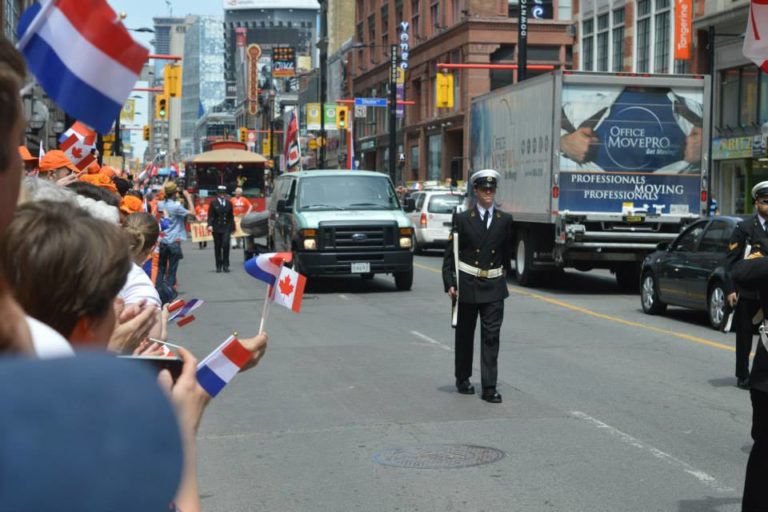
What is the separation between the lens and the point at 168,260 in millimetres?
19797

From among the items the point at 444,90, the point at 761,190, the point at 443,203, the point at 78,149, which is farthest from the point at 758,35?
the point at 444,90

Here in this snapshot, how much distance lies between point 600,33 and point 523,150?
25.1 meters

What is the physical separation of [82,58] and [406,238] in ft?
59.4

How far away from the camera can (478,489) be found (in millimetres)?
6789

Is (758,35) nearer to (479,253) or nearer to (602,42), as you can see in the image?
(479,253)

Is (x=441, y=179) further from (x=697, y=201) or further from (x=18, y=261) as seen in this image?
(x=18, y=261)

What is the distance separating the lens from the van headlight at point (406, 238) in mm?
21109

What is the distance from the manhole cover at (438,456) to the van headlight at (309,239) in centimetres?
1287

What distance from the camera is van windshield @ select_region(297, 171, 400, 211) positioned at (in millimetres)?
21625

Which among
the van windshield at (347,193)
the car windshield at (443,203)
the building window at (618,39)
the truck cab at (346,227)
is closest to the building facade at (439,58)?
the building window at (618,39)

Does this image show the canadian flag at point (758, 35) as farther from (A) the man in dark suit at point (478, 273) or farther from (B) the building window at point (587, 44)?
(B) the building window at point (587, 44)

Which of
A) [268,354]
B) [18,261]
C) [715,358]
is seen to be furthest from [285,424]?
[18,261]

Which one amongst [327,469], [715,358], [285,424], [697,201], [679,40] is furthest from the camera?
[679,40]

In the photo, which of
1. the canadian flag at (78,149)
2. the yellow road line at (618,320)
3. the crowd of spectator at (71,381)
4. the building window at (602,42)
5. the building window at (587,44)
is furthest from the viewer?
the building window at (587,44)
